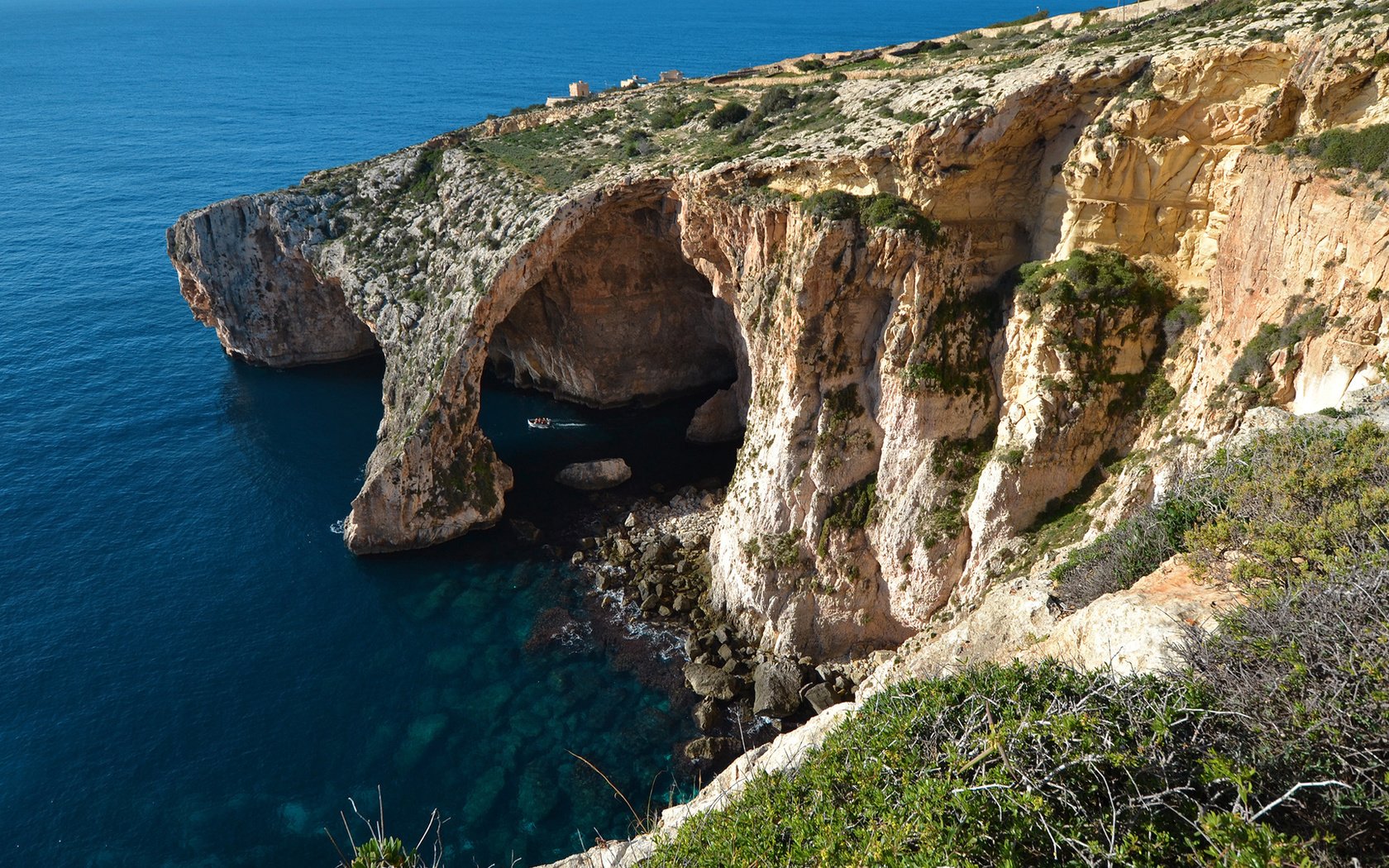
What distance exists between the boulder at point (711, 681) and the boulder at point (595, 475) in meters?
16.2

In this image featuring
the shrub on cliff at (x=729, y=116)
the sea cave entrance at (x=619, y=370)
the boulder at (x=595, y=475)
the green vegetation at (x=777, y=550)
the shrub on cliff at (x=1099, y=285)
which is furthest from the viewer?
the sea cave entrance at (x=619, y=370)

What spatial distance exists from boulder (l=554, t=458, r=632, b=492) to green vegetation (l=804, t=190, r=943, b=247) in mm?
21774

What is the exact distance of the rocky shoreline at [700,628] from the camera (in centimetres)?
3569

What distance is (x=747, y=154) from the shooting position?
42.3 meters

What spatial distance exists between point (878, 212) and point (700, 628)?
67.2 ft

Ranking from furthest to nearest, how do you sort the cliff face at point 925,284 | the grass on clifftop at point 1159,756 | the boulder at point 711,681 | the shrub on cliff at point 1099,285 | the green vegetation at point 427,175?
1. the green vegetation at point 427,175
2. the boulder at point 711,681
3. the shrub on cliff at point 1099,285
4. the cliff face at point 925,284
5. the grass on clifftop at point 1159,756

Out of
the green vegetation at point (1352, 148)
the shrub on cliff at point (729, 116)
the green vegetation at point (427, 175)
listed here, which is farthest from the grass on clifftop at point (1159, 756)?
the green vegetation at point (427, 175)

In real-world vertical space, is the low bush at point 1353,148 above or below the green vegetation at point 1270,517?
above

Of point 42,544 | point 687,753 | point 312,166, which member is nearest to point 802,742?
point 687,753

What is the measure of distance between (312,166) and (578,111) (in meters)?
61.4

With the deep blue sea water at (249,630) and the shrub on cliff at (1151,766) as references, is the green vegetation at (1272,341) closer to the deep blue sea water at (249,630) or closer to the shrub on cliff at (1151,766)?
the shrub on cliff at (1151,766)

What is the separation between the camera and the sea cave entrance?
5241cm

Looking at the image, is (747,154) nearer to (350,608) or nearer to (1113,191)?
(1113,191)

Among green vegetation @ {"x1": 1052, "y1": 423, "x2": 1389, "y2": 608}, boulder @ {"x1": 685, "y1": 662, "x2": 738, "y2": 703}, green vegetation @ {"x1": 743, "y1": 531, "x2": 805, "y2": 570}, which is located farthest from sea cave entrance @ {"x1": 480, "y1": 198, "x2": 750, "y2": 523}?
green vegetation @ {"x1": 1052, "y1": 423, "x2": 1389, "y2": 608}
